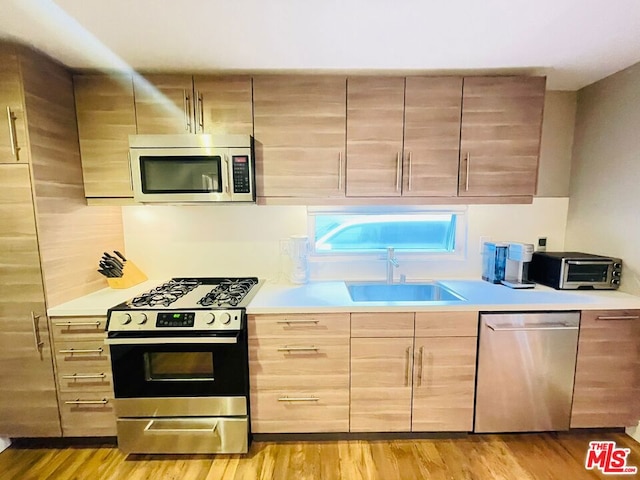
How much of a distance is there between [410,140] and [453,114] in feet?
0.99

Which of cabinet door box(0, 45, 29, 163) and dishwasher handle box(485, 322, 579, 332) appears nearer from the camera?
cabinet door box(0, 45, 29, 163)

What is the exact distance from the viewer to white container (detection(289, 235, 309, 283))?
221 centimetres

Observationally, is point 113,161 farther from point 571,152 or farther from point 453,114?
point 571,152

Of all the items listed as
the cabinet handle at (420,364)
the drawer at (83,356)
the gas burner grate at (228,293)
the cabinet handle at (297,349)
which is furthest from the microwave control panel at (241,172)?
the cabinet handle at (420,364)

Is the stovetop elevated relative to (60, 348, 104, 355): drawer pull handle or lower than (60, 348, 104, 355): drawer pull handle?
elevated

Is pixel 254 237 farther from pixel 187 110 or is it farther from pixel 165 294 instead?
pixel 187 110

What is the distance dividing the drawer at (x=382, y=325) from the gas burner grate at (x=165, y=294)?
3.58ft

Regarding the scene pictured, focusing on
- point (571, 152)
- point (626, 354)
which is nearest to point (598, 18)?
point (571, 152)

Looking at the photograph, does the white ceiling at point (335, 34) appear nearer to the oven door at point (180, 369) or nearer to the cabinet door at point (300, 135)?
the cabinet door at point (300, 135)

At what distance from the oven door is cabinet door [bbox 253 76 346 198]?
96 centimetres

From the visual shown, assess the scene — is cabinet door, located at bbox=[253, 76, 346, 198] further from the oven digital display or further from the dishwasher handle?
the dishwasher handle

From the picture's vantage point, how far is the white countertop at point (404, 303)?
179cm

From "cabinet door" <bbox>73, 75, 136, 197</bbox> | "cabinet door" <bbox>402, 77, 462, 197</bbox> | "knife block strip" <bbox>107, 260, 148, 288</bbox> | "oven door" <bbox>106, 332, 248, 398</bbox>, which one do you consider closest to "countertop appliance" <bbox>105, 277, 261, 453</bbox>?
"oven door" <bbox>106, 332, 248, 398</bbox>

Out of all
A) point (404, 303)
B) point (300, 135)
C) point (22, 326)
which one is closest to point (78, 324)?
point (22, 326)
